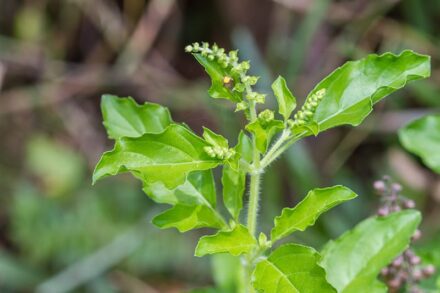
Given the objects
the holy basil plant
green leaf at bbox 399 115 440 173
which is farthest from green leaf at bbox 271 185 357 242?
green leaf at bbox 399 115 440 173

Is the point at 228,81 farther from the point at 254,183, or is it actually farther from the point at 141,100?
the point at 141,100

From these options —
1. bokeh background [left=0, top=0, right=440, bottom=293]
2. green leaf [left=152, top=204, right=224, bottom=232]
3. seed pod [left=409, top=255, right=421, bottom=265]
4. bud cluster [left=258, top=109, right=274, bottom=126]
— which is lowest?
bokeh background [left=0, top=0, right=440, bottom=293]

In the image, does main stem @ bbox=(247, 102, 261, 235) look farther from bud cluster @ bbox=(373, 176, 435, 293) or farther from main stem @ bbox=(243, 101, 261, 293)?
bud cluster @ bbox=(373, 176, 435, 293)

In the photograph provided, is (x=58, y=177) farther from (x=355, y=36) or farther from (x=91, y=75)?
(x=355, y=36)

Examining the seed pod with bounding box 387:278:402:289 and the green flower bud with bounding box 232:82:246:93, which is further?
the seed pod with bounding box 387:278:402:289

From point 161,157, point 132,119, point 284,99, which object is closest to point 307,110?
point 284,99

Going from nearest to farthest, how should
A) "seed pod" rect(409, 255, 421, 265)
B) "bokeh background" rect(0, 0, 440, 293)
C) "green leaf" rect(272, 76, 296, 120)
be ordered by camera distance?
"green leaf" rect(272, 76, 296, 120) → "seed pod" rect(409, 255, 421, 265) → "bokeh background" rect(0, 0, 440, 293)

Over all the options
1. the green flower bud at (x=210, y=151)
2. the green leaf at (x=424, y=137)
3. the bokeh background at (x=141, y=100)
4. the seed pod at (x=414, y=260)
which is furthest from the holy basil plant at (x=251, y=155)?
the bokeh background at (x=141, y=100)

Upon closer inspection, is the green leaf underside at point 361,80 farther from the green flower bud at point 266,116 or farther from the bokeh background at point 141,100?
the bokeh background at point 141,100
